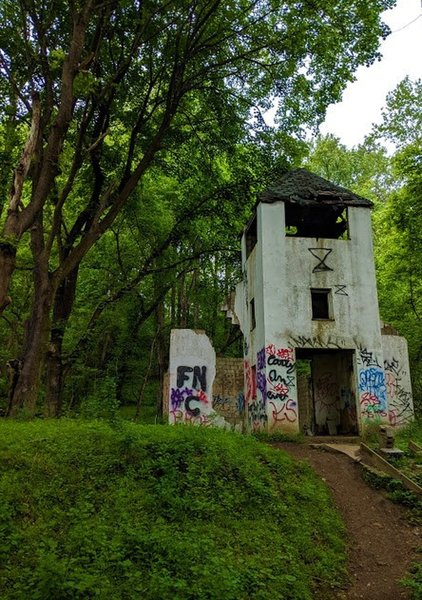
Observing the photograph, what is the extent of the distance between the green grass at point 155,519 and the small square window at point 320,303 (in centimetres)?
752

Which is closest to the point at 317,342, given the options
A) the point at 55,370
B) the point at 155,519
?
the point at 55,370

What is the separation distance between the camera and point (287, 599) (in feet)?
16.9

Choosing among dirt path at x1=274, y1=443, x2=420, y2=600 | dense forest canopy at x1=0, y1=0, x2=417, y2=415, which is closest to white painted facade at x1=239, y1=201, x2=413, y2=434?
dense forest canopy at x1=0, y1=0, x2=417, y2=415

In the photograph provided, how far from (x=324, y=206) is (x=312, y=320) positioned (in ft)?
14.7

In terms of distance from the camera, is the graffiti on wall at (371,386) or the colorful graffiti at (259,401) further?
the graffiti on wall at (371,386)

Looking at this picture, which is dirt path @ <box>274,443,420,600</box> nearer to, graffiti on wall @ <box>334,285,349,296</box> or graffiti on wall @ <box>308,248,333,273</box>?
graffiti on wall @ <box>334,285,349,296</box>

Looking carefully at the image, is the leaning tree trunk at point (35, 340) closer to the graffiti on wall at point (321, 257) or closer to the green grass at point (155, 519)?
the green grass at point (155, 519)

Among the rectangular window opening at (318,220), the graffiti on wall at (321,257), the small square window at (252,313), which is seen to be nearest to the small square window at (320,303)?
the graffiti on wall at (321,257)

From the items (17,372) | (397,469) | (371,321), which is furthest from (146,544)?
(371,321)

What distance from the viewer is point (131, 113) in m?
12.5

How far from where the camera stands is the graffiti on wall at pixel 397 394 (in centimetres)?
1613

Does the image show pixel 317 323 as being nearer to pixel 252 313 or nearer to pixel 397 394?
pixel 252 313

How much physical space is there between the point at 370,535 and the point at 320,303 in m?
9.62

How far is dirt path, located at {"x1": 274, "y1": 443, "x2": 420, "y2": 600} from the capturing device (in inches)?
233
